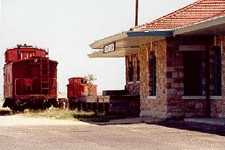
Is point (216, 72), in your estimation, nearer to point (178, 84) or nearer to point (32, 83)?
point (178, 84)

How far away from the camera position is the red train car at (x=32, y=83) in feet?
103

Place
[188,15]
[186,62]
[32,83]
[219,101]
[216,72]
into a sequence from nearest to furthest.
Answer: [219,101] < [216,72] < [186,62] < [188,15] < [32,83]

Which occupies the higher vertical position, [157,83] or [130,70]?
[130,70]

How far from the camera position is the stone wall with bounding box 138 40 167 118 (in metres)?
22.8

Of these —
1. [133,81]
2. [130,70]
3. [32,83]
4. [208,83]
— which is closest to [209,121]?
[208,83]

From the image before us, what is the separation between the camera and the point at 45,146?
13336mm

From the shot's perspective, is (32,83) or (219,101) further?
(32,83)

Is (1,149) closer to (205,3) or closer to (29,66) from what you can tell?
(205,3)

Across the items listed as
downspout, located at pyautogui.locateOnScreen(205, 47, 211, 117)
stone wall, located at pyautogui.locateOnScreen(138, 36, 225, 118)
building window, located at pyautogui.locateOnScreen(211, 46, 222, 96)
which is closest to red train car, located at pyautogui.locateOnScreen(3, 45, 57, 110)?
stone wall, located at pyautogui.locateOnScreen(138, 36, 225, 118)

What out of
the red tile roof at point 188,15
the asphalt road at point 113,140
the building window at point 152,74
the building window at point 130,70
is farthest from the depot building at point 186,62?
the building window at point 130,70

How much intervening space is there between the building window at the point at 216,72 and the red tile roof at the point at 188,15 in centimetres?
138

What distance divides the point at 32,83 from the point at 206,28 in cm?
1438

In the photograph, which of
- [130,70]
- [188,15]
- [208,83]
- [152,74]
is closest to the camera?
[208,83]

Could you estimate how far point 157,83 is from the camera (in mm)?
23719
